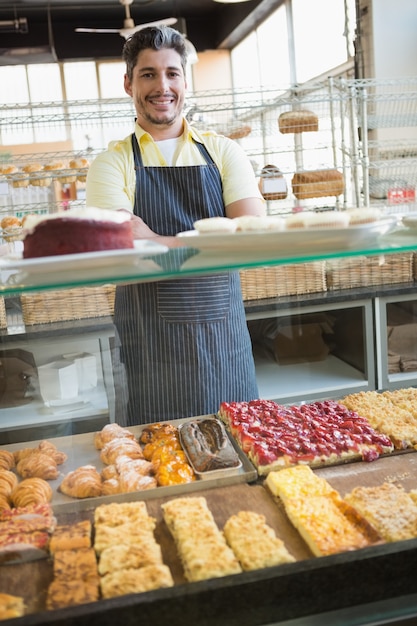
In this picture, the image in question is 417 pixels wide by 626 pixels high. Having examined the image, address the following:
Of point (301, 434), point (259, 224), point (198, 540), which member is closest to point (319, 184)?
point (301, 434)

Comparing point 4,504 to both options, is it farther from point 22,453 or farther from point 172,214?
point 172,214

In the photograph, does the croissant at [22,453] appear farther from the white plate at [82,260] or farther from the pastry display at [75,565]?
the white plate at [82,260]

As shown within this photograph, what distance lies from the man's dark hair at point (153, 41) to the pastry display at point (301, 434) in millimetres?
1228

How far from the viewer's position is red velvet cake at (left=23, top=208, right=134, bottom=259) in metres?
1.14

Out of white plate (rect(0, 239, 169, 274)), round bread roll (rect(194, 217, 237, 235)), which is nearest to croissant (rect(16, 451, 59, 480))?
white plate (rect(0, 239, 169, 274))

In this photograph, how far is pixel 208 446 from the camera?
5.30 feet

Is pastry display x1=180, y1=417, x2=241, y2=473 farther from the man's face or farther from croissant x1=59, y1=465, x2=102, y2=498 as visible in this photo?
the man's face

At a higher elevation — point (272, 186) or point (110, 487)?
point (272, 186)

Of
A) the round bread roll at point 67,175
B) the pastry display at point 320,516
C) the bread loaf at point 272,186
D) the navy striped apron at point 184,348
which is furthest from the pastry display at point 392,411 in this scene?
the round bread roll at point 67,175

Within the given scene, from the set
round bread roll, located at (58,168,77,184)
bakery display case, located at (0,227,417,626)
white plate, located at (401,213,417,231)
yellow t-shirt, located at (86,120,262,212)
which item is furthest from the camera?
round bread roll, located at (58,168,77,184)

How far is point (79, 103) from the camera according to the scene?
385 cm

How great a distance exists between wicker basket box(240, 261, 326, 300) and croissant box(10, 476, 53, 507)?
0.74m

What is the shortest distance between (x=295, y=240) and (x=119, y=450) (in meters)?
0.73

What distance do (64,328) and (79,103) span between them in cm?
237
